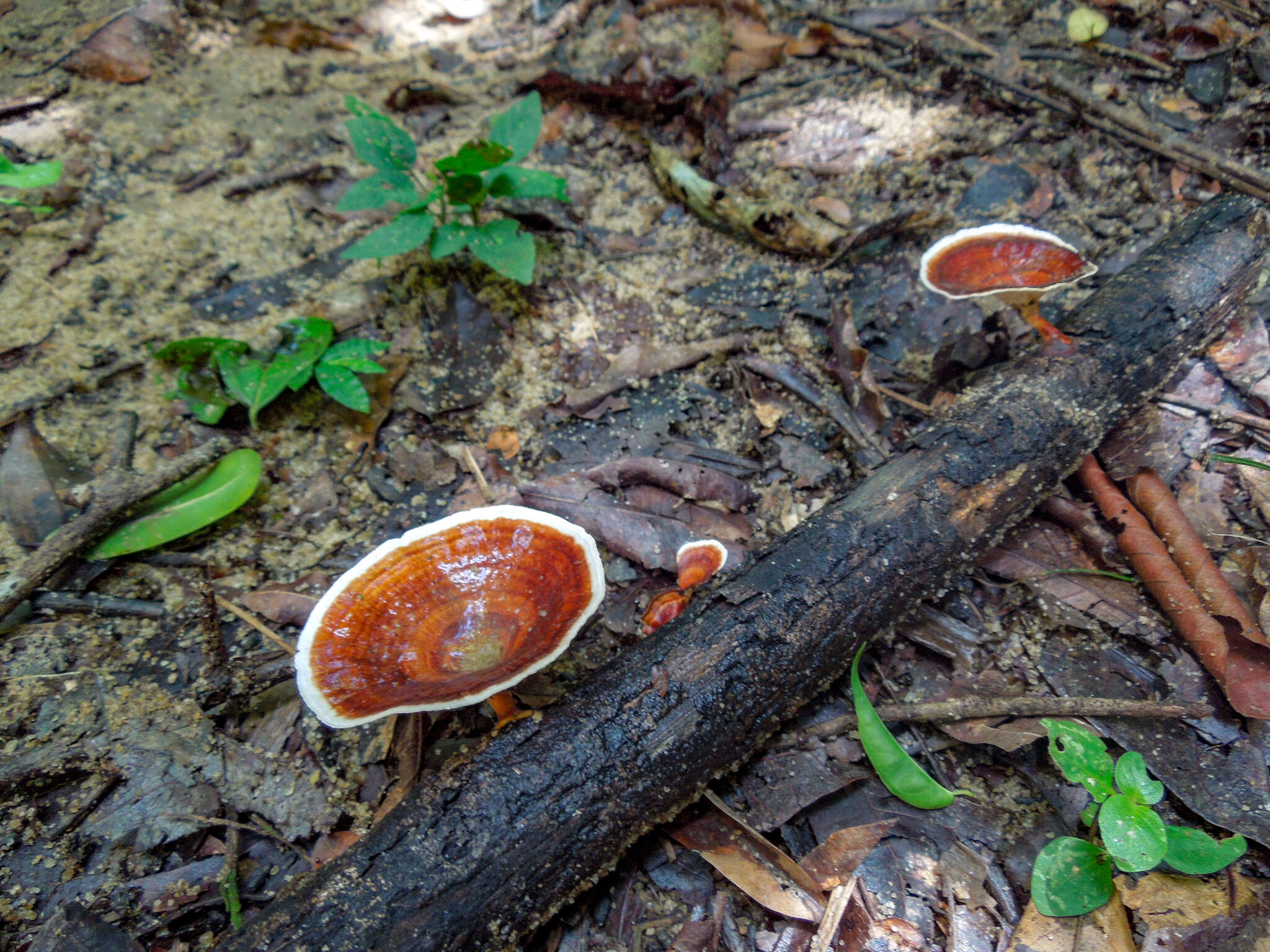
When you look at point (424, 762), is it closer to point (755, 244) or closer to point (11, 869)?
point (11, 869)

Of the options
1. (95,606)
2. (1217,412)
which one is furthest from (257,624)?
(1217,412)

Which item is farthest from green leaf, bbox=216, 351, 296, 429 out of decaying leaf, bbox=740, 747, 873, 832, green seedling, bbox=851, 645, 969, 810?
green seedling, bbox=851, 645, 969, 810

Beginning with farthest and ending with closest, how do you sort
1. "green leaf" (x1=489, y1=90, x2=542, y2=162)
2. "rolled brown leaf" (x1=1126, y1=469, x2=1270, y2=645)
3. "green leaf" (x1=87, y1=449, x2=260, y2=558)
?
1. "green leaf" (x1=489, y1=90, x2=542, y2=162)
2. "green leaf" (x1=87, y1=449, x2=260, y2=558)
3. "rolled brown leaf" (x1=1126, y1=469, x2=1270, y2=645)

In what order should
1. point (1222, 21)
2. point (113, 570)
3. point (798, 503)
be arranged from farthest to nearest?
point (1222, 21) < point (798, 503) < point (113, 570)

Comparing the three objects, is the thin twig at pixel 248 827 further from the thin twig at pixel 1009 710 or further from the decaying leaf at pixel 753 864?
the thin twig at pixel 1009 710

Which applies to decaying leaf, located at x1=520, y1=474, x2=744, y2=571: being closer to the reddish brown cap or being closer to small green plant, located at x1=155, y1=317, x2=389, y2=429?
the reddish brown cap

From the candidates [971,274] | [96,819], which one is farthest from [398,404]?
[971,274]
